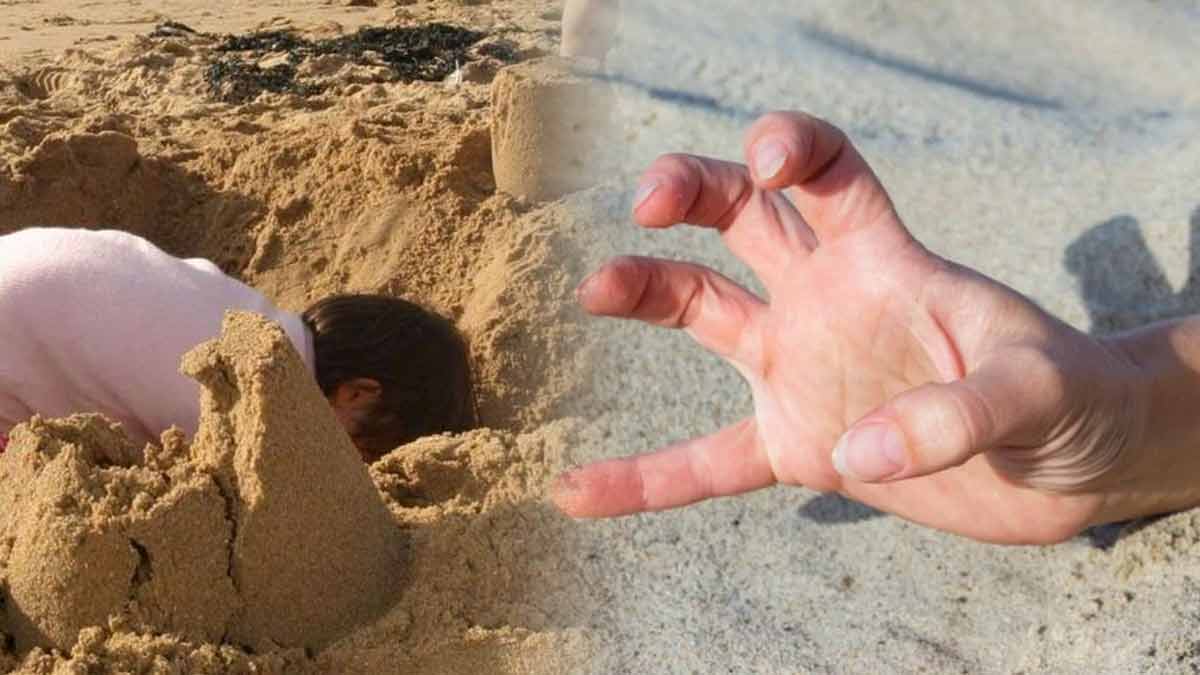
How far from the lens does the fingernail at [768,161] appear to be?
1540mm

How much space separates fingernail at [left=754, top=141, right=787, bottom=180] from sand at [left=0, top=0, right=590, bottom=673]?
0.61 meters

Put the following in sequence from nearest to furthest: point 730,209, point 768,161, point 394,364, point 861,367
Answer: point 768,161, point 861,367, point 730,209, point 394,364

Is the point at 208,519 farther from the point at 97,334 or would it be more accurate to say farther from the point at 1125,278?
the point at 1125,278

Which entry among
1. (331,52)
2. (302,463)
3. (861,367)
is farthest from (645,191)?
(331,52)

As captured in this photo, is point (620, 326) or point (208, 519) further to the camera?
point (620, 326)

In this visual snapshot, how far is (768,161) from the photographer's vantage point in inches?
60.7

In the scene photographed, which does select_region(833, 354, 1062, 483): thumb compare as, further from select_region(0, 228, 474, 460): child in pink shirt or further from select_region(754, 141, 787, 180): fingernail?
select_region(0, 228, 474, 460): child in pink shirt

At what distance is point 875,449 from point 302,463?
30.7 inches

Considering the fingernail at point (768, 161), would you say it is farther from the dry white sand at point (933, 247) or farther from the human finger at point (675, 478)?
the dry white sand at point (933, 247)

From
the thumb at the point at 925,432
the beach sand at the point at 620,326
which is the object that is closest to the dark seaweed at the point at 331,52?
the beach sand at the point at 620,326

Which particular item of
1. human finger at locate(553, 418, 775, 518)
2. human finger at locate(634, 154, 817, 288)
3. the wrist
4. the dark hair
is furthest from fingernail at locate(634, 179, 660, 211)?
the dark hair

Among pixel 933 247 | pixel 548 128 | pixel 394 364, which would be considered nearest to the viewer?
pixel 933 247

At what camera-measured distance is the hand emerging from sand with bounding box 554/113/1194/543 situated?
132 centimetres

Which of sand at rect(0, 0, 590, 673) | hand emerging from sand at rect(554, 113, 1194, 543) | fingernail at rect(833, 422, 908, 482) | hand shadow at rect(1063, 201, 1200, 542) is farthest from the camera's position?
hand shadow at rect(1063, 201, 1200, 542)
